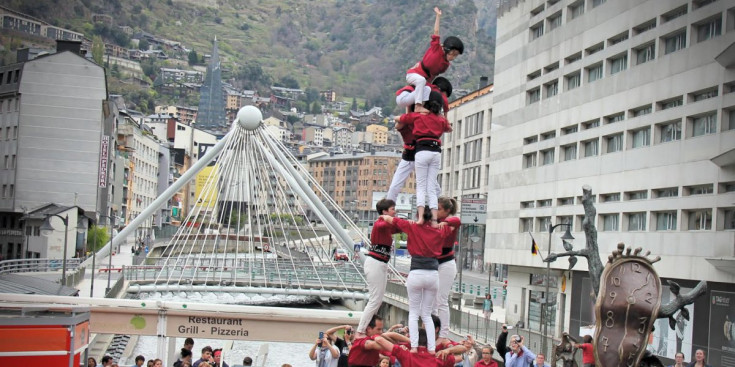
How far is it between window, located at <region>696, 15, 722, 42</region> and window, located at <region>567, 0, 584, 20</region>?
12.0m

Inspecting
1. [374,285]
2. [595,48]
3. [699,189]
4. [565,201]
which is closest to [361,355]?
[374,285]

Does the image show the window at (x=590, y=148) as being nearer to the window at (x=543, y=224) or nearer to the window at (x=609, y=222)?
the window at (x=609, y=222)

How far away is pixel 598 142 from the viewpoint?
4925cm

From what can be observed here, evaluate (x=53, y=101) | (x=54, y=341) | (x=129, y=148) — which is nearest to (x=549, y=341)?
(x=54, y=341)

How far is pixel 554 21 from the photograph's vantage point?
184 ft

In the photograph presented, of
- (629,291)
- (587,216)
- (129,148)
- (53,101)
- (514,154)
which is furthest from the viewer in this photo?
(129,148)

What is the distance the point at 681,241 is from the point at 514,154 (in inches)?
793

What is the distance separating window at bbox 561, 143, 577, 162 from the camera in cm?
5198

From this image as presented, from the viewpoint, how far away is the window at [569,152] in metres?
52.0

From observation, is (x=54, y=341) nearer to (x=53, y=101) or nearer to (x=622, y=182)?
(x=622, y=182)

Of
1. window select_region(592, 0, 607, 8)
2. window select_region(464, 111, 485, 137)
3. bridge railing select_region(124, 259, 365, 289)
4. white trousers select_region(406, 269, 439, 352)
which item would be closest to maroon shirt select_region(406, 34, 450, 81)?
white trousers select_region(406, 269, 439, 352)

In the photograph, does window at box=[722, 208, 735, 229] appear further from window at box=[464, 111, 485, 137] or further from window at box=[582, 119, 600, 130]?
window at box=[464, 111, 485, 137]

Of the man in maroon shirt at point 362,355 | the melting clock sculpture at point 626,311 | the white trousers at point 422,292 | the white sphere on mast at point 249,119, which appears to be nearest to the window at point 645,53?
the melting clock sculpture at point 626,311

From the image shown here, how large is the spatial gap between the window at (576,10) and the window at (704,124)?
13.3 m
